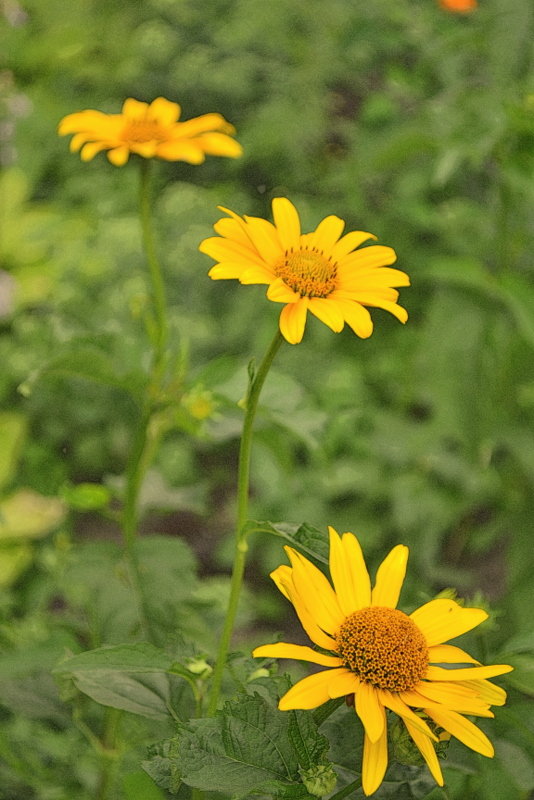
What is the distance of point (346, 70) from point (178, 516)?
1.58 m

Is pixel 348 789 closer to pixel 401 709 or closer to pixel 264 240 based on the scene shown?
pixel 401 709

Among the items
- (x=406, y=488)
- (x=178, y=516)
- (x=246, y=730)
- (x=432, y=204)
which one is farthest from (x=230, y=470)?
(x=246, y=730)

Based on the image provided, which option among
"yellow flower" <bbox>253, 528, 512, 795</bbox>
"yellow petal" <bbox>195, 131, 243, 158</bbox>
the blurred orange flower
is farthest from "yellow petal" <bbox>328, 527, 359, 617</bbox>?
the blurred orange flower

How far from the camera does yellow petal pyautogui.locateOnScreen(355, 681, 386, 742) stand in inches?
15.9

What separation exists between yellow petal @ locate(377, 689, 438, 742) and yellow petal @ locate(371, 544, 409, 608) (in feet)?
0.22

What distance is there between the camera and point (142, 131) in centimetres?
74

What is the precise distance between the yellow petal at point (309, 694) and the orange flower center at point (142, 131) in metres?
0.50

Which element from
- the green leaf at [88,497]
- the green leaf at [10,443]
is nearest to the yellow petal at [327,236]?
the green leaf at [88,497]

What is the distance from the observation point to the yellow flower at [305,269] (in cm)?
50

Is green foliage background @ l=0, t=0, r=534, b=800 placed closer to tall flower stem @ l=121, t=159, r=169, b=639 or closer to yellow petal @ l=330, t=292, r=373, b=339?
tall flower stem @ l=121, t=159, r=169, b=639

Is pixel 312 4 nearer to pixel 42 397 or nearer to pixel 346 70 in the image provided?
pixel 346 70

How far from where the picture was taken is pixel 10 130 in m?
2.58

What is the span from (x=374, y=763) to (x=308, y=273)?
0.94 feet

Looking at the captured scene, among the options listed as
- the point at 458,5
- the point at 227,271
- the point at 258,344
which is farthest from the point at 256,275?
the point at 458,5
